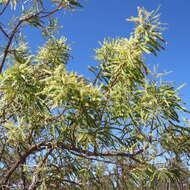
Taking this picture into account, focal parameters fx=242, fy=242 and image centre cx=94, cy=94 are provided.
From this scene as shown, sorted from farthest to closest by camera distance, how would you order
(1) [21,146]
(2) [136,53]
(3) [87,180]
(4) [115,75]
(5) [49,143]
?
1. (3) [87,180]
2. (1) [21,146]
3. (5) [49,143]
4. (4) [115,75]
5. (2) [136,53]

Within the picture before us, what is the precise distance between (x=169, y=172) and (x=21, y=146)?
1.37 metres

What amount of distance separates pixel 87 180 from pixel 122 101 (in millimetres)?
1137

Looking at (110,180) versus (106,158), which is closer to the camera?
(106,158)

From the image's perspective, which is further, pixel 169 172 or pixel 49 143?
pixel 49 143

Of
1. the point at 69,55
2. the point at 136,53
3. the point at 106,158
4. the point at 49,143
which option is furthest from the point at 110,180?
the point at 69,55

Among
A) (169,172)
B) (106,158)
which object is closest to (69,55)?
(106,158)

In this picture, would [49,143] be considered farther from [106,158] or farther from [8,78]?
[8,78]

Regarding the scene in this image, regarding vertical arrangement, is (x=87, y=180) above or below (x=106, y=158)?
below

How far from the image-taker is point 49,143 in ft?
6.91

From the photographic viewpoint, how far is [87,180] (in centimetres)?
250

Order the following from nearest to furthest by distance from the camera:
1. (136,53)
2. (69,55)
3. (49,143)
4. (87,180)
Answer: (136,53)
(49,143)
(87,180)
(69,55)

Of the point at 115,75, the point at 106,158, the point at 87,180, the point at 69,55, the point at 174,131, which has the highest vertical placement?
the point at 69,55

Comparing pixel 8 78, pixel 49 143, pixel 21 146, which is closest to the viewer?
pixel 8 78

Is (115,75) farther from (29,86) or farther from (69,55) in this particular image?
(69,55)
